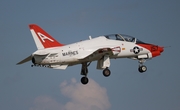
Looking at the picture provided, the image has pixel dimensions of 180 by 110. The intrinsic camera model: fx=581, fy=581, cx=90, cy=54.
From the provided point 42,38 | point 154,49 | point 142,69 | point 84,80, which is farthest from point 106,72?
point 42,38

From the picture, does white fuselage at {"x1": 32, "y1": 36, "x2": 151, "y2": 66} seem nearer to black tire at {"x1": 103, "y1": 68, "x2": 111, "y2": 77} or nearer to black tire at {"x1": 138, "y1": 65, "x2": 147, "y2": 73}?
black tire at {"x1": 103, "y1": 68, "x2": 111, "y2": 77}

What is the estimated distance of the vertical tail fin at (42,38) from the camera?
48031 mm

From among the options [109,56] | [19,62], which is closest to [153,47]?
[109,56]

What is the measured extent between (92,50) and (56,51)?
10.4ft

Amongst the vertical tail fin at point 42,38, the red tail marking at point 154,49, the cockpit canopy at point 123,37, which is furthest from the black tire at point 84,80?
the red tail marking at point 154,49

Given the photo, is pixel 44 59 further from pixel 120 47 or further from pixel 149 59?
pixel 149 59

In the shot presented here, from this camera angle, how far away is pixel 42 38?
158 ft

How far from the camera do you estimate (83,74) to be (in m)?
52.1

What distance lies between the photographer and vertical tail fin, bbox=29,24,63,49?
4803cm

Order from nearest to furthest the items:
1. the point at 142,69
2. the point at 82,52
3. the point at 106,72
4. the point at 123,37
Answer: the point at 82,52
the point at 106,72
the point at 123,37
the point at 142,69

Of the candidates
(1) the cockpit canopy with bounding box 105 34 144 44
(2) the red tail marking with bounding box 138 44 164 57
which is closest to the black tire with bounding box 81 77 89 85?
(1) the cockpit canopy with bounding box 105 34 144 44

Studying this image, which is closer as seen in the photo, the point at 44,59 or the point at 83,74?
the point at 44,59

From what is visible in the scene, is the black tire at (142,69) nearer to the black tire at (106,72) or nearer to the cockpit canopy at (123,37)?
the cockpit canopy at (123,37)

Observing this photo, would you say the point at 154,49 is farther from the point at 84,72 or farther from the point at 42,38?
the point at 42,38
